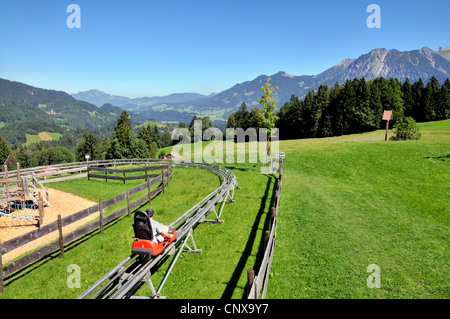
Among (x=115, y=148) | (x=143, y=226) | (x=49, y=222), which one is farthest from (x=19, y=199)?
(x=115, y=148)

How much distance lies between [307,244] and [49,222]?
643 inches

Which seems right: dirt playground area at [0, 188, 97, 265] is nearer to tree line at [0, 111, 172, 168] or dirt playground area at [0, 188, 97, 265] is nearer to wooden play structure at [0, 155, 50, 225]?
wooden play structure at [0, 155, 50, 225]

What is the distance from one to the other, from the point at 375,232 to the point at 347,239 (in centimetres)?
199

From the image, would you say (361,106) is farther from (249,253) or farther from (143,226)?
(143,226)

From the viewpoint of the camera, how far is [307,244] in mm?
11891

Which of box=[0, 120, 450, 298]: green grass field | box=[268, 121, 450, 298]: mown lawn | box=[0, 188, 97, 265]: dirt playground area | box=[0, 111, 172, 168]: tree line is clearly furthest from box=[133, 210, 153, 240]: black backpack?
box=[0, 111, 172, 168]: tree line

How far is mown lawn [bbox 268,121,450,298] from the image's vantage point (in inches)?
351

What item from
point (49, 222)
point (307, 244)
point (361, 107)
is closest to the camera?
point (307, 244)

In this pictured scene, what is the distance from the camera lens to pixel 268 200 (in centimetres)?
1806

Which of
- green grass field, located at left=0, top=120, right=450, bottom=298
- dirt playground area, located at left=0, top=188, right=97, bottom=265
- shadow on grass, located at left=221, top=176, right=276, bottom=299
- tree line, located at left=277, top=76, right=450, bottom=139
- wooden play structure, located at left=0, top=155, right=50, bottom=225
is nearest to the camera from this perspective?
shadow on grass, located at left=221, top=176, right=276, bottom=299

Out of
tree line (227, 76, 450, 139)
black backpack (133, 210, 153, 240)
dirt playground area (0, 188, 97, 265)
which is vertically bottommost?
dirt playground area (0, 188, 97, 265)

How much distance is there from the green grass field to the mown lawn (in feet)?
0.16

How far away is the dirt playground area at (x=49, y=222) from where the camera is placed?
13.2 metres

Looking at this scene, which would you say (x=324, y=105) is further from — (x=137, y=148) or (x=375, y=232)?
(x=375, y=232)
